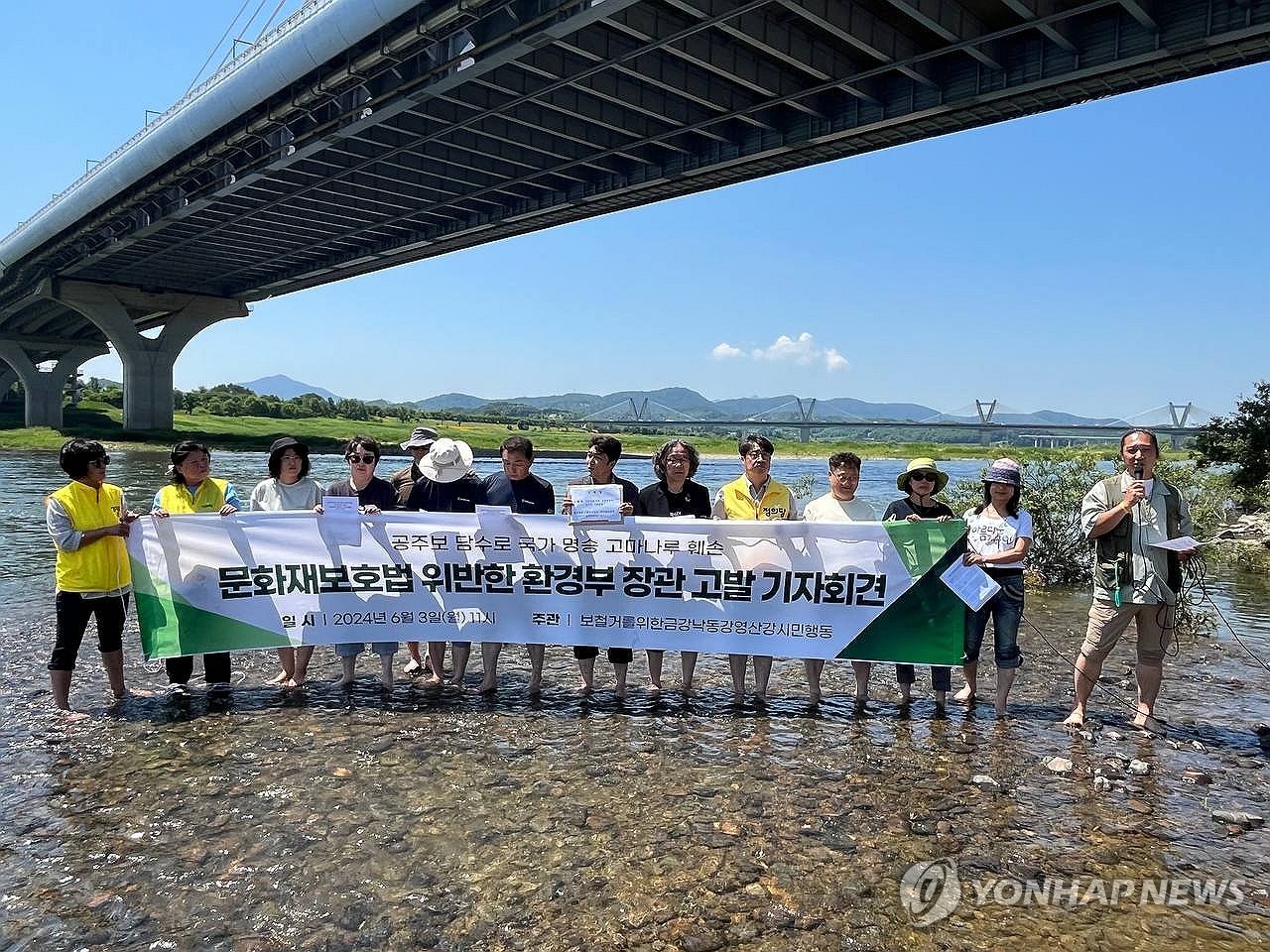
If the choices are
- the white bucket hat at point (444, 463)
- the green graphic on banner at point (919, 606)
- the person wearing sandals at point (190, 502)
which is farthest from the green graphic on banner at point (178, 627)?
the green graphic on banner at point (919, 606)

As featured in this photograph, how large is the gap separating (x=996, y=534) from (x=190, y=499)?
6154 mm

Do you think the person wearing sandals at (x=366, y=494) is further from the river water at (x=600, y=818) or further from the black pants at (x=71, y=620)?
the black pants at (x=71, y=620)

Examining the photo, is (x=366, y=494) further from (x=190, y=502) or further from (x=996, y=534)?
(x=996, y=534)

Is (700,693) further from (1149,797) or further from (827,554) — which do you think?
(1149,797)

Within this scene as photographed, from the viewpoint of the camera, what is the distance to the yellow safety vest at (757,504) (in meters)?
6.23

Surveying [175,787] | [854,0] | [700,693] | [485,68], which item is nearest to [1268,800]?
[700,693]

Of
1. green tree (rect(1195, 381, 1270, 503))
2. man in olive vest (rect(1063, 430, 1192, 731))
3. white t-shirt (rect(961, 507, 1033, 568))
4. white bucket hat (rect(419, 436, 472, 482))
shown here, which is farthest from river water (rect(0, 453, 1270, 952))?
green tree (rect(1195, 381, 1270, 503))

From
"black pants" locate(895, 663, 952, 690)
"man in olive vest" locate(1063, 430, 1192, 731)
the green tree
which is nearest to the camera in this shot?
"man in olive vest" locate(1063, 430, 1192, 731)

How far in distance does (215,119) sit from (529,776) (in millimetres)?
31158

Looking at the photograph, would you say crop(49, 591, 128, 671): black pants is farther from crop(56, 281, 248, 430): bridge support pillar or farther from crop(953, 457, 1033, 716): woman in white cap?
crop(56, 281, 248, 430): bridge support pillar

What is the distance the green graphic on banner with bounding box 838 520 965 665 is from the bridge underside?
52.2 ft

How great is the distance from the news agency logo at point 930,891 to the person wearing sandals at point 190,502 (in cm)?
525

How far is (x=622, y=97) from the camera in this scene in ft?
81.3

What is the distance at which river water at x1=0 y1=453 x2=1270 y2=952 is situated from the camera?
11.3 ft
